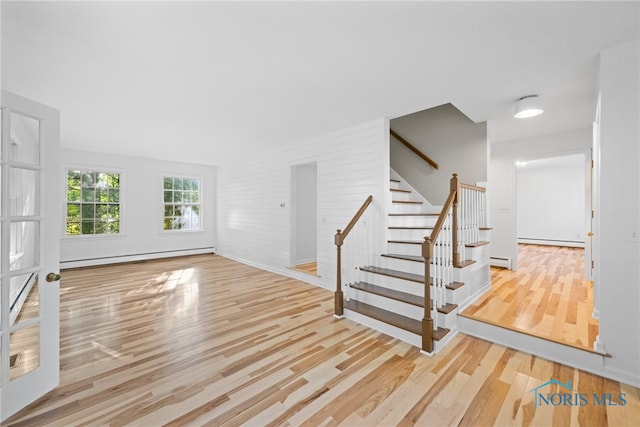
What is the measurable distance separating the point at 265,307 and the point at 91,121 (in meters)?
3.78

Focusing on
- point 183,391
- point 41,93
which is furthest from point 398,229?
point 41,93

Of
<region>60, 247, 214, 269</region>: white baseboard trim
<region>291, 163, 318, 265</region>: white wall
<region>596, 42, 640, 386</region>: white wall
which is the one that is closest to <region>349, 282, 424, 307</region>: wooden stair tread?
<region>596, 42, 640, 386</region>: white wall

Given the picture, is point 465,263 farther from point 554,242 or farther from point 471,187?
point 554,242

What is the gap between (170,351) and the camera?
8.44 feet

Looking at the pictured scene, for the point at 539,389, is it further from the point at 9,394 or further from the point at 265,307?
the point at 9,394

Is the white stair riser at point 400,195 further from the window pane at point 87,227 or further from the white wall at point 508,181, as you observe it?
the window pane at point 87,227

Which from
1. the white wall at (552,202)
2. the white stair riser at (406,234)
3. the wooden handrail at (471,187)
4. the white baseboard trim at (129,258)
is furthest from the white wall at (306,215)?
the white wall at (552,202)

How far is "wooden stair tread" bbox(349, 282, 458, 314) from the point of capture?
285 centimetres

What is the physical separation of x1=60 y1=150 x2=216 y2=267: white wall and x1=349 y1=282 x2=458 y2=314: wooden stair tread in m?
5.73

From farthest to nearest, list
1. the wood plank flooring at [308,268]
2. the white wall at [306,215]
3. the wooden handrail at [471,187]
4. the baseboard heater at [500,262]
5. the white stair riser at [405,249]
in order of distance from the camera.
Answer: the white wall at [306,215]
the wood plank flooring at [308,268]
the baseboard heater at [500,262]
the white stair riser at [405,249]
the wooden handrail at [471,187]

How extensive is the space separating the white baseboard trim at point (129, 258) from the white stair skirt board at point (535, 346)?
6909 mm

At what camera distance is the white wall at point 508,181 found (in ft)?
15.6

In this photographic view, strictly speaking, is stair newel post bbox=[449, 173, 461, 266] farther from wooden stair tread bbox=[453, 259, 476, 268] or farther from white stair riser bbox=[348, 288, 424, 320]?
white stair riser bbox=[348, 288, 424, 320]

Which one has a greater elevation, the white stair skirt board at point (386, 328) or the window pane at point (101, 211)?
the window pane at point (101, 211)
